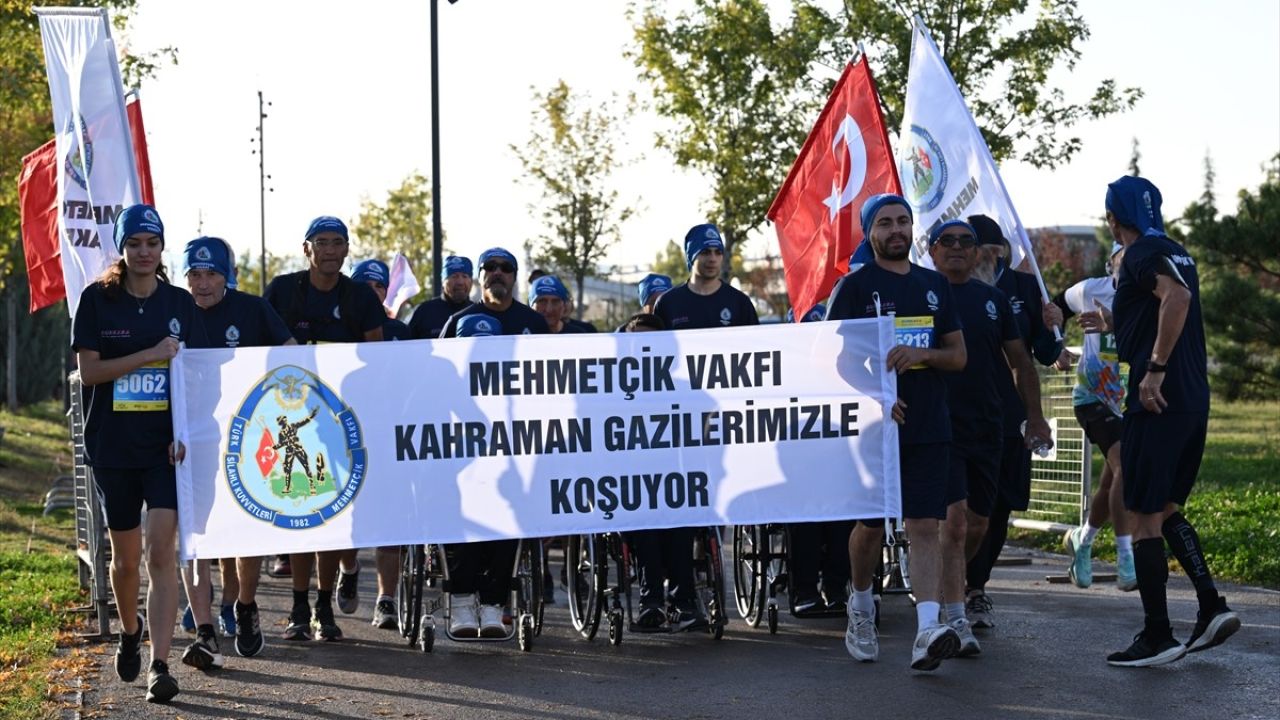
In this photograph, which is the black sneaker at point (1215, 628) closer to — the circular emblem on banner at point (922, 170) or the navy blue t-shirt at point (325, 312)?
the circular emblem on banner at point (922, 170)

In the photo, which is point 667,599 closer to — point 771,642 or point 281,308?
point 771,642

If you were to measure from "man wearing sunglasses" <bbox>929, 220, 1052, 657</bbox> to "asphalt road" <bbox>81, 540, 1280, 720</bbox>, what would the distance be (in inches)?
19.5

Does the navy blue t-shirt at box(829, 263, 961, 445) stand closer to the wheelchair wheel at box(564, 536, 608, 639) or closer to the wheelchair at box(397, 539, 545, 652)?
the wheelchair wheel at box(564, 536, 608, 639)

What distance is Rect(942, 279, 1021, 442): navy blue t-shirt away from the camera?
9.01 meters

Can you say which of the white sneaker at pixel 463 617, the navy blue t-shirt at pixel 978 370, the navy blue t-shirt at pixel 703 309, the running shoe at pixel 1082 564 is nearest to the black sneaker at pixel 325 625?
the white sneaker at pixel 463 617

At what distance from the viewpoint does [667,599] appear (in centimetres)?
984

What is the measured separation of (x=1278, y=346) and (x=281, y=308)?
13.5m

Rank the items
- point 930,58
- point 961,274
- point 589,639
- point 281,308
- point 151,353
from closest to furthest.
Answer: point 151,353 < point 961,274 < point 589,639 < point 281,308 < point 930,58

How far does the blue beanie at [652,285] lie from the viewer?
12.5 m

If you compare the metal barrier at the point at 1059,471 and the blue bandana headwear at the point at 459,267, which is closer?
the blue bandana headwear at the point at 459,267

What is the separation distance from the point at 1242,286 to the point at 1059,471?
639 cm

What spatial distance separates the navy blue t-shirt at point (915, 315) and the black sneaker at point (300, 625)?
3.53 meters

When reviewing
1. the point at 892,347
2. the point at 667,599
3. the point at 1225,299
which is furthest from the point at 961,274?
the point at 1225,299

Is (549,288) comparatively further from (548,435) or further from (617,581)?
(548,435)
